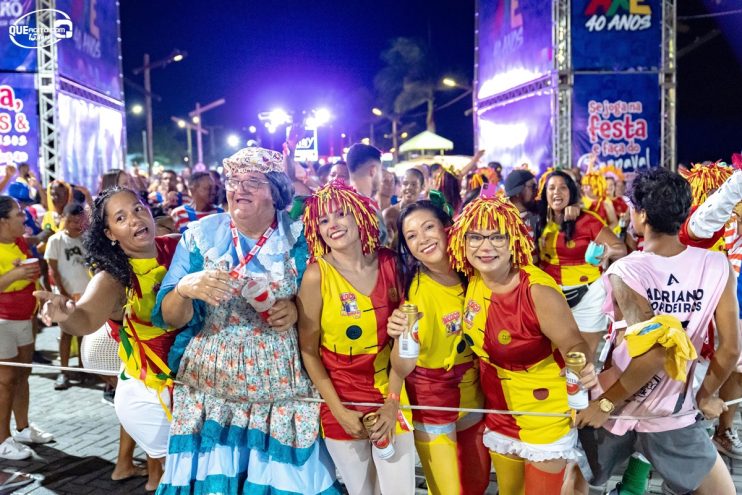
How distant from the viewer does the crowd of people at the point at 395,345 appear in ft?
9.27

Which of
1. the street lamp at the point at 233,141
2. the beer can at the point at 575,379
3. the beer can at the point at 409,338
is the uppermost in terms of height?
the street lamp at the point at 233,141

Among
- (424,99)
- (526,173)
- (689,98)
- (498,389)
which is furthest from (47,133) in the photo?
(424,99)

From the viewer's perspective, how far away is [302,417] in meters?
3.04

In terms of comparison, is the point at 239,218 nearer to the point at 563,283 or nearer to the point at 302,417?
the point at 302,417

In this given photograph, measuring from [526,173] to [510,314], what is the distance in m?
3.56

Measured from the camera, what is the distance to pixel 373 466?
309 cm

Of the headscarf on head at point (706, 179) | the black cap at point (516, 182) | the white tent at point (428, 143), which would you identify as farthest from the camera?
the white tent at point (428, 143)

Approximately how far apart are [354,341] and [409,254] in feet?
1.74

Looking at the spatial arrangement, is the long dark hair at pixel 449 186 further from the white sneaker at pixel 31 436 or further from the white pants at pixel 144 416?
the white sneaker at pixel 31 436

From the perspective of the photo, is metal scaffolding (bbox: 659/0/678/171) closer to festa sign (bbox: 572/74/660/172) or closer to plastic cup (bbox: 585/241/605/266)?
festa sign (bbox: 572/74/660/172)

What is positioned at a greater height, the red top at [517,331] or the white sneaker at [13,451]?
the red top at [517,331]

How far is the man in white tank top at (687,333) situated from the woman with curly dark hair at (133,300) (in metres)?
2.05

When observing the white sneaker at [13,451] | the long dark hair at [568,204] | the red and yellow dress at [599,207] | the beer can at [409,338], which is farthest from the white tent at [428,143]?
the beer can at [409,338]

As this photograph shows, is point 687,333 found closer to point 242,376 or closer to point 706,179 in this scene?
point 706,179
